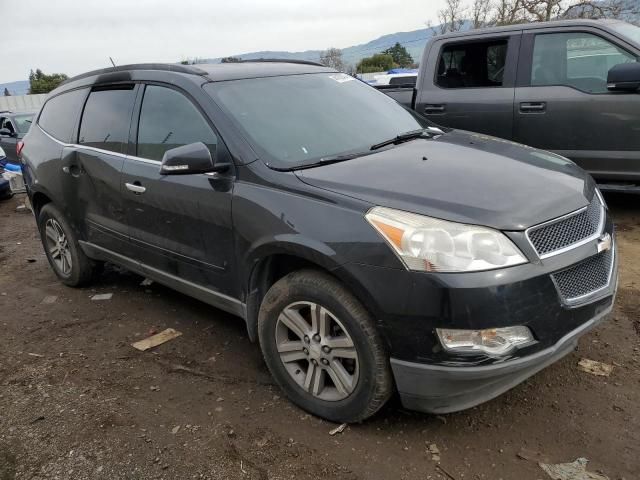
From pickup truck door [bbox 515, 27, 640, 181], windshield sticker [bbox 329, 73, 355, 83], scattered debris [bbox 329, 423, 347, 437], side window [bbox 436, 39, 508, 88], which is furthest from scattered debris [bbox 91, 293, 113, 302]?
pickup truck door [bbox 515, 27, 640, 181]

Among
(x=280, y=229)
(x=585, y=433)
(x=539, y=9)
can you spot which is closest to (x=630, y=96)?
(x=585, y=433)

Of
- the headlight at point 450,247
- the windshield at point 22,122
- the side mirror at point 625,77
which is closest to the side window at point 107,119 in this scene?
the headlight at point 450,247

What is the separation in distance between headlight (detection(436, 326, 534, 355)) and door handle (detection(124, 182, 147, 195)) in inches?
88.0

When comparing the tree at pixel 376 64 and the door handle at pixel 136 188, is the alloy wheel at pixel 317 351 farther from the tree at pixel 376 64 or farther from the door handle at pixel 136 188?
the tree at pixel 376 64

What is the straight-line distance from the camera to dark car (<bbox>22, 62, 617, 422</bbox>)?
231cm

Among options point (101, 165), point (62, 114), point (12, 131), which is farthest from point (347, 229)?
point (12, 131)

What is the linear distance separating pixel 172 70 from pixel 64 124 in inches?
63.9

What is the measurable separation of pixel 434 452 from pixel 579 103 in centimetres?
405

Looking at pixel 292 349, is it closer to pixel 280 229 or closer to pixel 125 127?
pixel 280 229

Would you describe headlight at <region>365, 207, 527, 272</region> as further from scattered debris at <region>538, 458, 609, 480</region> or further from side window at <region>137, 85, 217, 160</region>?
side window at <region>137, 85, 217, 160</region>

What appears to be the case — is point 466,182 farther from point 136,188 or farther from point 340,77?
point 136,188

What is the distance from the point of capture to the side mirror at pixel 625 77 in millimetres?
4852

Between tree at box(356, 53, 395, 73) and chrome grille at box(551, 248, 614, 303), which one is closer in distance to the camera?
chrome grille at box(551, 248, 614, 303)

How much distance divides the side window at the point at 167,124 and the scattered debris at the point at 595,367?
2.47 meters
